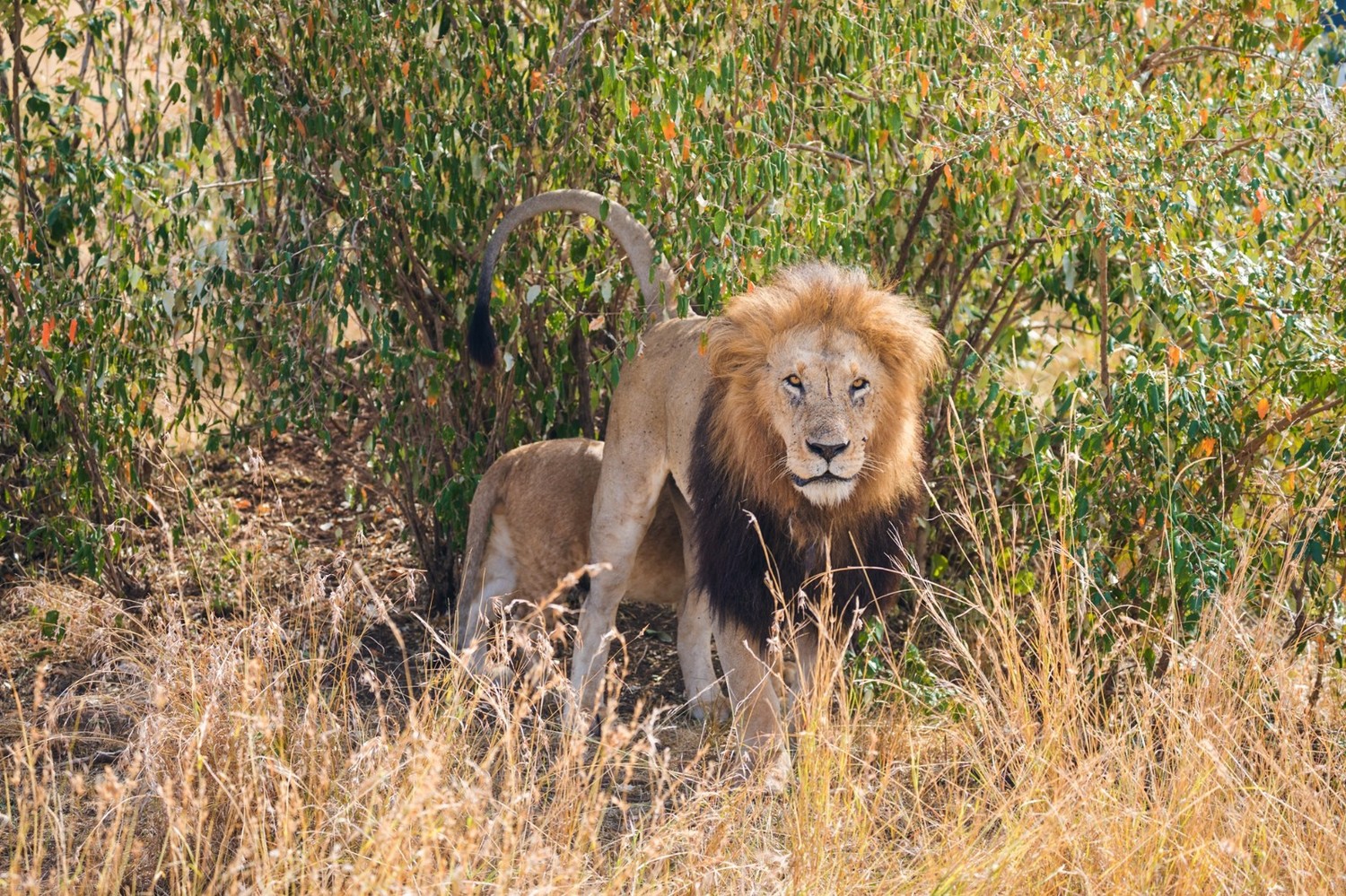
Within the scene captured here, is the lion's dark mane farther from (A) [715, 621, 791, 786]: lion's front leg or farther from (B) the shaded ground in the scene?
(B) the shaded ground

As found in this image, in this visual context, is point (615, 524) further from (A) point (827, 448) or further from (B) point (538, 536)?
(A) point (827, 448)

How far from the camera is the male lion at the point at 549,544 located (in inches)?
192

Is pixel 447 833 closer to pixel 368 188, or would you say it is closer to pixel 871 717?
pixel 871 717

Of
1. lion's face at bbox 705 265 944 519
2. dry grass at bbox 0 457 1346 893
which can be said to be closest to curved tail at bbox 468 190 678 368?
lion's face at bbox 705 265 944 519

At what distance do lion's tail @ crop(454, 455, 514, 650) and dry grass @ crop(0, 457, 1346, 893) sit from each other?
982 mm

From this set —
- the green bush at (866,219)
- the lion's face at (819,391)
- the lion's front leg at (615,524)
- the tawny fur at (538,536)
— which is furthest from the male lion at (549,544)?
the lion's face at (819,391)

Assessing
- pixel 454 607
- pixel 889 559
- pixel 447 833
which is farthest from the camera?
pixel 454 607

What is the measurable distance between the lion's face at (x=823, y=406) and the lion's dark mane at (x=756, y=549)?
20cm

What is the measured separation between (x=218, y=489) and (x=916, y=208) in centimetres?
296

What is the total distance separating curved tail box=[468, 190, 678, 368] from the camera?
4.56 meters

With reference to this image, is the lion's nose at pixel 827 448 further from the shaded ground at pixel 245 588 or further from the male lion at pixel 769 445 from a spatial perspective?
the shaded ground at pixel 245 588

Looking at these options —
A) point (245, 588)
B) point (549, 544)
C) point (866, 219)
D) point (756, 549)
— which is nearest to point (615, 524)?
point (549, 544)

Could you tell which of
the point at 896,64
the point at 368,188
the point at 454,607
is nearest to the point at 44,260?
the point at 368,188

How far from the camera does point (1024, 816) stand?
3.24 meters
